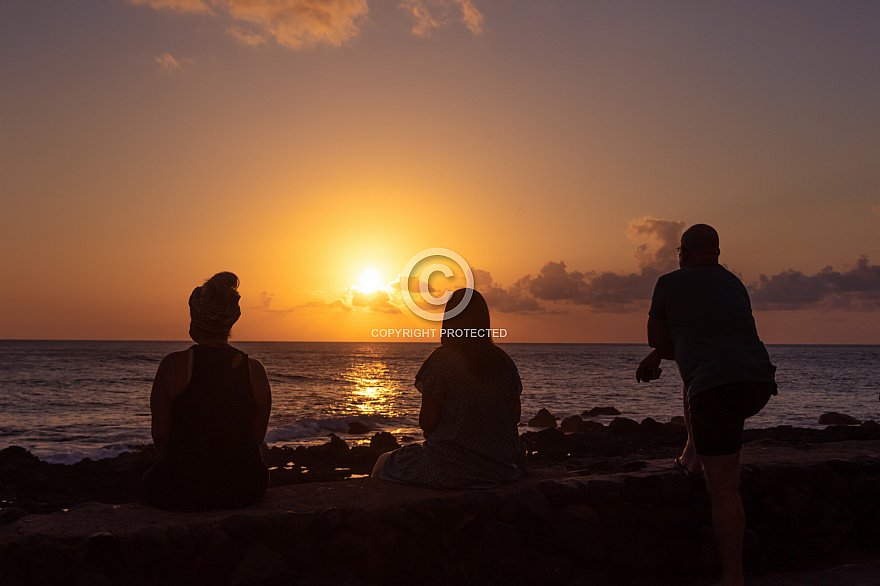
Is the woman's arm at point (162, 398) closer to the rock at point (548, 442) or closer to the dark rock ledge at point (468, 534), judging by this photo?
the dark rock ledge at point (468, 534)

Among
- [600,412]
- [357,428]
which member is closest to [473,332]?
[357,428]

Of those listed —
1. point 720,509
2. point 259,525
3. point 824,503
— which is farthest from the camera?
point 824,503

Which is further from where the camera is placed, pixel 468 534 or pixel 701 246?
pixel 701 246

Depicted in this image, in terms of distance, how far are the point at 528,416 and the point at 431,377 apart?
17128 millimetres

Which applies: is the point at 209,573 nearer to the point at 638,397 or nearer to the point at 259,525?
the point at 259,525

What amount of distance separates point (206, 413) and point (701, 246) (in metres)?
3.26

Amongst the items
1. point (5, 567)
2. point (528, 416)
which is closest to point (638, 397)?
point (528, 416)

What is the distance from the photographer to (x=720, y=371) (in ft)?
11.6

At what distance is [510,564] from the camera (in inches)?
150

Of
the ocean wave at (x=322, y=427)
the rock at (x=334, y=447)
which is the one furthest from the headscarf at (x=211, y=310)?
the ocean wave at (x=322, y=427)

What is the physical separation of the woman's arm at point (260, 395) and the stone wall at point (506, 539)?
1.68ft

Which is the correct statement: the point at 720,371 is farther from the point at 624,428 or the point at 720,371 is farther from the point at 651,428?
the point at 651,428

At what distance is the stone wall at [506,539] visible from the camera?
3211 millimetres

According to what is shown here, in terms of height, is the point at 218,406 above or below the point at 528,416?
above
